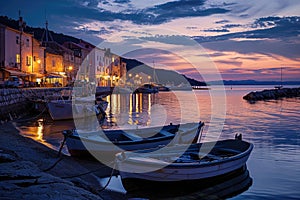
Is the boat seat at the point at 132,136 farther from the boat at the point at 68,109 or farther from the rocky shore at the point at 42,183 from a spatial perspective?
the boat at the point at 68,109

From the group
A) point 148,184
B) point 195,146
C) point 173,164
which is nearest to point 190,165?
point 173,164

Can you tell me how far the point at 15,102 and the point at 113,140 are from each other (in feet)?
56.2

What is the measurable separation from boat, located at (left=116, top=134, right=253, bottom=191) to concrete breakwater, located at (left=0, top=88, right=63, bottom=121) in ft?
54.8

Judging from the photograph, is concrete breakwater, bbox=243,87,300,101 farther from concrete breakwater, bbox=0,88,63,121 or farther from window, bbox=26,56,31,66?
concrete breakwater, bbox=0,88,63,121

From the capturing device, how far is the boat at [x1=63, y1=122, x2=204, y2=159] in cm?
1263

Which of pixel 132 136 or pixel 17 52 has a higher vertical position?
pixel 17 52

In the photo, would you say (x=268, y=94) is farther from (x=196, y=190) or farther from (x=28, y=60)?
(x=196, y=190)

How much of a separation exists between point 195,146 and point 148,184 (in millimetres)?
2795

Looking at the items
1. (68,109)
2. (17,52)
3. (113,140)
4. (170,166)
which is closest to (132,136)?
(113,140)

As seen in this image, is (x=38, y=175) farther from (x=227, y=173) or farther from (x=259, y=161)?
(x=259, y=161)

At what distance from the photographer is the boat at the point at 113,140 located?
497 inches

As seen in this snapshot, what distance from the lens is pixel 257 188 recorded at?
1082 centimetres

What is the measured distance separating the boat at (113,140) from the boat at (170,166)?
82.2 inches

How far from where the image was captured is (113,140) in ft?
44.8
